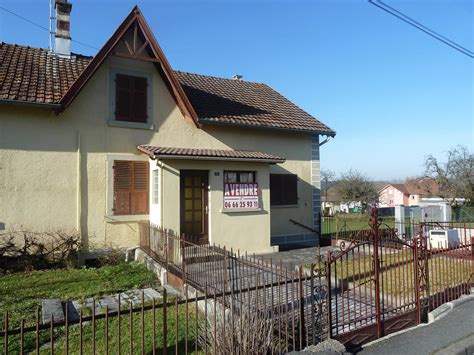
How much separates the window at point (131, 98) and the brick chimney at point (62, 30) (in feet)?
9.76

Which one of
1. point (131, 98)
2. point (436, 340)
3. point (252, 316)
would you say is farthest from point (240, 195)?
point (252, 316)

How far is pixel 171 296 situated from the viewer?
697 centimetres

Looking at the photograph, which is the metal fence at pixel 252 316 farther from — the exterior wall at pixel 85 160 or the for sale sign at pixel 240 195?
the exterior wall at pixel 85 160

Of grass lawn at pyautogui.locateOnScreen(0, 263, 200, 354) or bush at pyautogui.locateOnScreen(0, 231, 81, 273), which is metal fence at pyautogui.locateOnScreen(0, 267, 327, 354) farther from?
bush at pyautogui.locateOnScreen(0, 231, 81, 273)

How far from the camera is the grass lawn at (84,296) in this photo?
499 centimetres

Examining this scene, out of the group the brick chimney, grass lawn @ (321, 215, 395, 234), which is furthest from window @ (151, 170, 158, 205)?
grass lawn @ (321, 215, 395, 234)

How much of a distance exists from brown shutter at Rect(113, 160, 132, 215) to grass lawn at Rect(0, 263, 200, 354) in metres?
1.84

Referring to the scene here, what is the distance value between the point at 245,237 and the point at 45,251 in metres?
5.66

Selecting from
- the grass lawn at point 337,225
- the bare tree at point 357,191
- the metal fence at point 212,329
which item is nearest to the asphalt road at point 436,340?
the metal fence at point 212,329

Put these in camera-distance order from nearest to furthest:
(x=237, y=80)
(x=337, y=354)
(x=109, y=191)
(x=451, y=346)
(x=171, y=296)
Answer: (x=337, y=354) < (x=451, y=346) < (x=171, y=296) < (x=109, y=191) < (x=237, y=80)

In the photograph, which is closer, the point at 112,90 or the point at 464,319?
the point at 464,319

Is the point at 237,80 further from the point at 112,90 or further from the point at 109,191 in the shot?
the point at 109,191

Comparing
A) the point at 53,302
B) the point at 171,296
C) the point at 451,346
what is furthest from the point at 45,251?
the point at 451,346

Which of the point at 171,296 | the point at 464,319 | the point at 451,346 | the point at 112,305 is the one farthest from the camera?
the point at 171,296
